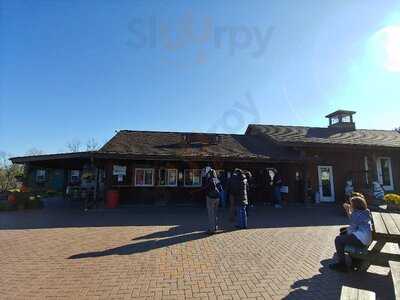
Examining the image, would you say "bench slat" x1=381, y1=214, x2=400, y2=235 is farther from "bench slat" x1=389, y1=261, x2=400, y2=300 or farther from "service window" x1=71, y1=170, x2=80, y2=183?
"service window" x1=71, y1=170, x2=80, y2=183

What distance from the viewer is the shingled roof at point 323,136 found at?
15.6 metres

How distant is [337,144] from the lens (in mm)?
15469

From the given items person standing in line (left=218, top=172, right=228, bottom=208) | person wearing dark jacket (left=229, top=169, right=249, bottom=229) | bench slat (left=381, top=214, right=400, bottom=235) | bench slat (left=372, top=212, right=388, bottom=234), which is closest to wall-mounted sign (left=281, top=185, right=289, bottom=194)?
person standing in line (left=218, top=172, right=228, bottom=208)

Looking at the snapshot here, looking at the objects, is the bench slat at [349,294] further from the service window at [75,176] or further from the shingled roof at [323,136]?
the service window at [75,176]

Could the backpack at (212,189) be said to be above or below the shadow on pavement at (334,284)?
above

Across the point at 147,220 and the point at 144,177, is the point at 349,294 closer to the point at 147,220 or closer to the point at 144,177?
the point at 147,220

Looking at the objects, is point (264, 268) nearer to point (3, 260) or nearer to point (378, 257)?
point (378, 257)

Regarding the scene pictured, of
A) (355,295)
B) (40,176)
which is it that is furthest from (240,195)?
(40,176)

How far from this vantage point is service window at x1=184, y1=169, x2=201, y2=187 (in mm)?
15312

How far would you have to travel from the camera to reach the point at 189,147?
51.0 feet

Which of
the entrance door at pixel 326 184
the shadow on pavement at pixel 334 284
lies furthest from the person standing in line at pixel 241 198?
the entrance door at pixel 326 184

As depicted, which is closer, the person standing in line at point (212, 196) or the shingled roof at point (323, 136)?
the person standing in line at point (212, 196)

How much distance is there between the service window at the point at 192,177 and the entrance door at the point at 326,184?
7.08 meters

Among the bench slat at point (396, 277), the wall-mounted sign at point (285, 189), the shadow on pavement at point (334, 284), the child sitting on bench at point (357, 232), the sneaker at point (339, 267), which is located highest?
the wall-mounted sign at point (285, 189)
